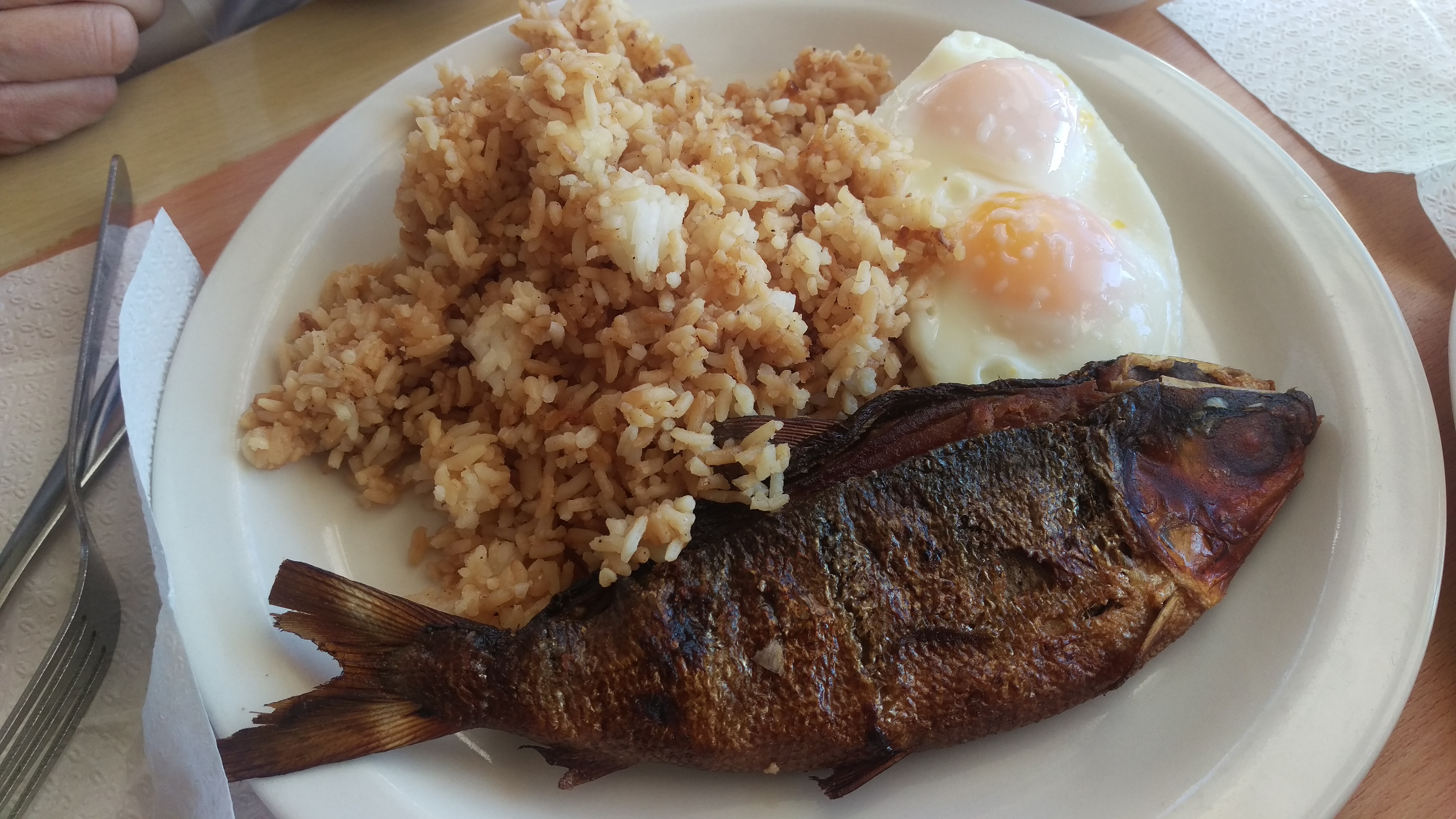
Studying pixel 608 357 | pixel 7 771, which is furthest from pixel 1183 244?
pixel 7 771

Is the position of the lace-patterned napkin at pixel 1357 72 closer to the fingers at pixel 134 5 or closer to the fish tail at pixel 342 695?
the fish tail at pixel 342 695

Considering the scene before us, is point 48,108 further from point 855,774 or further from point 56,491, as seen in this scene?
point 855,774

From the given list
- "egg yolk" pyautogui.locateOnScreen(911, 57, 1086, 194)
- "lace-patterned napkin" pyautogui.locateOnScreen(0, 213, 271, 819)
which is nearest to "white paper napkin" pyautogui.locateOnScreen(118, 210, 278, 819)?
"lace-patterned napkin" pyautogui.locateOnScreen(0, 213, 271, 819)

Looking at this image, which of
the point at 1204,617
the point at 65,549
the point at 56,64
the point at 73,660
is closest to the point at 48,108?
the point at 56,64

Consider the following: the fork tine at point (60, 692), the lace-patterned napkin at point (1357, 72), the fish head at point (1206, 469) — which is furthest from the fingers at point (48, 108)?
the lace-patterned napkin at point (1357, 72)

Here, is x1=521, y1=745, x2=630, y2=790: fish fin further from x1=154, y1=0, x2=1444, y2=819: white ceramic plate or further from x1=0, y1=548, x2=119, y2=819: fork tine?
x1=0, y1=548, x2=119, y2=819: fork tine

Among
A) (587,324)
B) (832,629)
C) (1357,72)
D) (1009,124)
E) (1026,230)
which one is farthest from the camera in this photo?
(1357,72)
